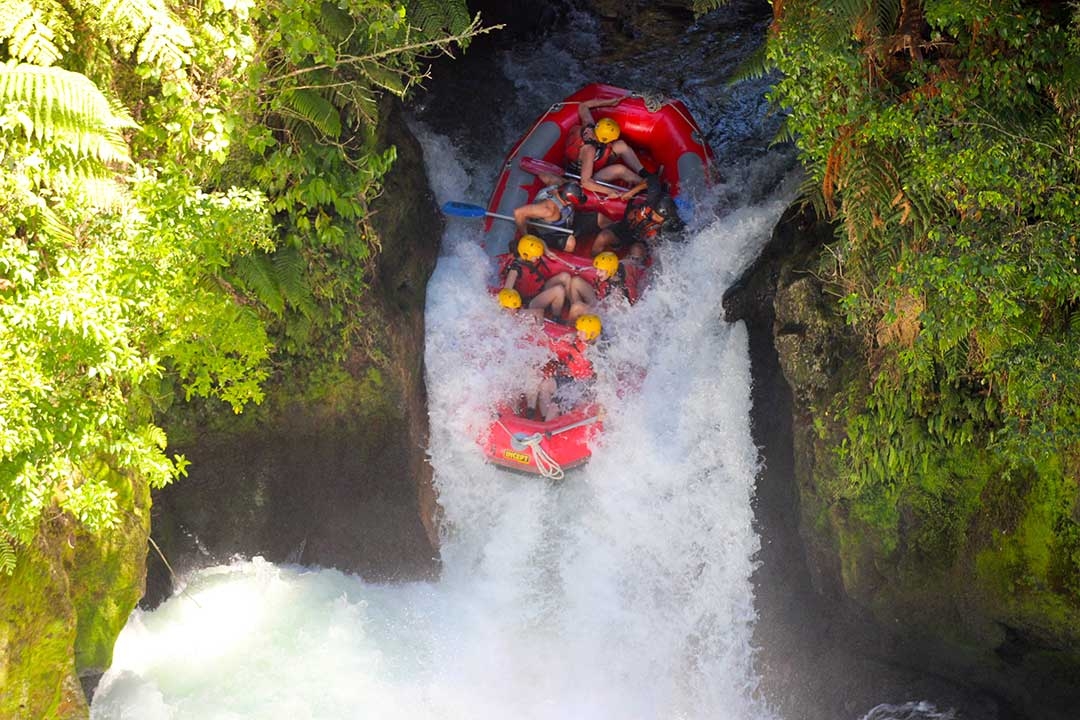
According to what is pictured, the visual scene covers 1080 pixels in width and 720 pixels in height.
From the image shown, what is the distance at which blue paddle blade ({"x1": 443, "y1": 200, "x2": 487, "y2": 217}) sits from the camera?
30.2 ft

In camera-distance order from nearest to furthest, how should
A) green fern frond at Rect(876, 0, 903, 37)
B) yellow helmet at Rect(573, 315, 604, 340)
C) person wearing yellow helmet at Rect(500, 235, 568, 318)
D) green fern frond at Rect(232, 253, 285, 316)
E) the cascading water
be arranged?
1. green fern frond at Rect(876, 0, 903, 37)
2. green fern frond at Rect(232, 253, 285, 316)
3. the cascading water
4. yellow helmet at Rect(573, 315, 604, 340)
5. person wearing yellow helmet at Rect(500, 235, 568, 318)

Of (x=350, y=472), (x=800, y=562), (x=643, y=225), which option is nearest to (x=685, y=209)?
(x=643, y=225)

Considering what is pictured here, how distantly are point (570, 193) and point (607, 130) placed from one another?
0.72 metres

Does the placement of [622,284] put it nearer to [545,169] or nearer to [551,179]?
[551,179]

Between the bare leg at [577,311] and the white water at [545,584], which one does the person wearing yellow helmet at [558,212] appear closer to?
the bare leg at [577,311]

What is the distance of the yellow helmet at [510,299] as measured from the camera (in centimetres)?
894

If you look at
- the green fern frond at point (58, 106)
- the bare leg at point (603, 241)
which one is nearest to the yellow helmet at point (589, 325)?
the bare leg at point (603, 241)

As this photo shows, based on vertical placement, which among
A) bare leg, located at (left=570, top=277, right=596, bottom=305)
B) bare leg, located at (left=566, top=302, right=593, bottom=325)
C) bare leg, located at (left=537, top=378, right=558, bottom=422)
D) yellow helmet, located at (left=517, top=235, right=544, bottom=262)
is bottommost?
bare leg, located at (left=537, top=378, right=558, bottom=422)

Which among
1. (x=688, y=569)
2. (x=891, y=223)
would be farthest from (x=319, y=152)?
(x=688, y=569)

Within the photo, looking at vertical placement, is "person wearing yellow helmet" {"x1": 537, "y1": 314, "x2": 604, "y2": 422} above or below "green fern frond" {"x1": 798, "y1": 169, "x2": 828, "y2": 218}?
below

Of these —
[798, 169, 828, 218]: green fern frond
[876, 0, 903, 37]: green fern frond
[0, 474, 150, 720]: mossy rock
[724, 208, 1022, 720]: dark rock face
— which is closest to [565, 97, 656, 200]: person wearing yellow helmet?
[724, 208, 1022, 720]: dark rock face

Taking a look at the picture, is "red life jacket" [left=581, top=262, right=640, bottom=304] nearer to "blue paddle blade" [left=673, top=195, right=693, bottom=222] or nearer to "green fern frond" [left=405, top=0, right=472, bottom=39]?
"blue paddle blade" [left=673, top=195, right=693, bottom=222]

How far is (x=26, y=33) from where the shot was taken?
5.00 meters

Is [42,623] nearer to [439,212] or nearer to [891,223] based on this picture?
[439,212]
